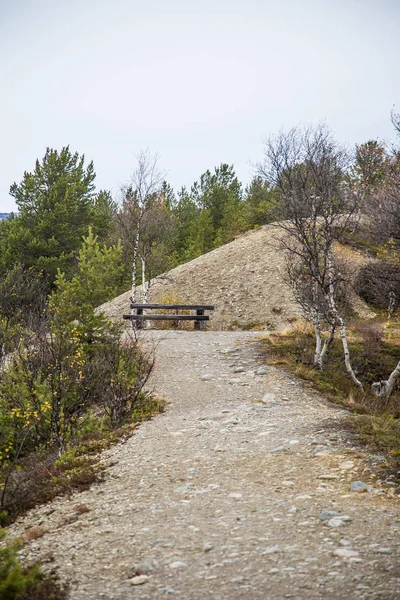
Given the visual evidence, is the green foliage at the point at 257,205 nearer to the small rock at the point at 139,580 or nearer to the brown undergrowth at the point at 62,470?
the brown undergrowth at the point at 62,470

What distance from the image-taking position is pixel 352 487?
616 cm

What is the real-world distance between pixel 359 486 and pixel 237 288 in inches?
992

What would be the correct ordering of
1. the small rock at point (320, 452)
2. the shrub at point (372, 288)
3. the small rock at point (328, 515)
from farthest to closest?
the shrub at point (372, 288) → the small rock at point (320, 452) → the small rock at point (328, 515)

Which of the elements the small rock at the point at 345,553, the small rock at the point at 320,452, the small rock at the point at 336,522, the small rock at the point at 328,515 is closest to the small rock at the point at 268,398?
the small rock at the point at 320,452

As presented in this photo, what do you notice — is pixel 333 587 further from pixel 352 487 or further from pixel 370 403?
pixel 370 403

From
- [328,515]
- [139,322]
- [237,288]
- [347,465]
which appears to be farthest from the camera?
[237,288]

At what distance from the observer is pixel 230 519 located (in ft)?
17.8

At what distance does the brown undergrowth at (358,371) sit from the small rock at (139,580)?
13.5 ft

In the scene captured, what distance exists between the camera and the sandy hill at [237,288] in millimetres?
28000

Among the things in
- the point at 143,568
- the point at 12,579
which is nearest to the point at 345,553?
the point at 143,568

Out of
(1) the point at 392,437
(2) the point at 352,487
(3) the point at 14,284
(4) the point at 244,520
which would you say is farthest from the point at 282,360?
(3) the point at 14,284

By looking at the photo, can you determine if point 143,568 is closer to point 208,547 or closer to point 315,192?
point 208,547

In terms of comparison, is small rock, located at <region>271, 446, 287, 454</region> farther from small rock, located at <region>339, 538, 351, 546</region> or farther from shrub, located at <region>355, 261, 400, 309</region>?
shrub, located at <region>355, 261, 400, 309</region>

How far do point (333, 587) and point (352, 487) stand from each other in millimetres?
2356
